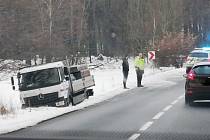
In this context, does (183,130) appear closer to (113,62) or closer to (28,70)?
(28,70)

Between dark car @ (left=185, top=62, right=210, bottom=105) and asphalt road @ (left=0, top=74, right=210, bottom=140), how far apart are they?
36 centimetres

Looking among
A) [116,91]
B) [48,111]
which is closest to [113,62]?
[116,91]

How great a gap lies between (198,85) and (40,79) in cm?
577

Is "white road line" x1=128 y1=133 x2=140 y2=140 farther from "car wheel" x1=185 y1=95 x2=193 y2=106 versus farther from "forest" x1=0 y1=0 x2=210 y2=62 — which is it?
"forest" x1=0 y1=0 x2=210 y2=62

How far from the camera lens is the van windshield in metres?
20.6

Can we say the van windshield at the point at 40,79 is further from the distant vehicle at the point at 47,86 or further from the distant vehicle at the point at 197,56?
the distant vehicle at the point at 197,56

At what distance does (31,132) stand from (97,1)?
6227 centimetres

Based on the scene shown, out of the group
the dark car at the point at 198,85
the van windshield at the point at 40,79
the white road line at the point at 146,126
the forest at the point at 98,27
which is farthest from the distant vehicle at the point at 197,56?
the white road line at the point at 146,126

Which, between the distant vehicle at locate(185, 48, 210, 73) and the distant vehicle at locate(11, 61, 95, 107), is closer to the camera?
the distant vehicle at locate(11, 61, 95, 107)

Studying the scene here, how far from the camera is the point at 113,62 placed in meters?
66.4

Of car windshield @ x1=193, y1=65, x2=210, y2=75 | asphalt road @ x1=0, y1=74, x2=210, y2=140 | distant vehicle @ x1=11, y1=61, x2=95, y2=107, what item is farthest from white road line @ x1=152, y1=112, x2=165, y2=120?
distant vehicle @ x1=11, y1=61, x2=95, y2=107

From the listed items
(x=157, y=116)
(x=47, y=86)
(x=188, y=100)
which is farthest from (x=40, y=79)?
(x=157, y=116)

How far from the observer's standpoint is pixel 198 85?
61.7 feet

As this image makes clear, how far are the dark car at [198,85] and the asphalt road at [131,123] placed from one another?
36 cm
